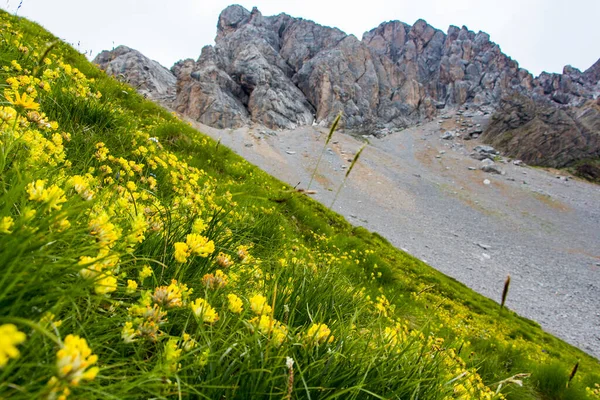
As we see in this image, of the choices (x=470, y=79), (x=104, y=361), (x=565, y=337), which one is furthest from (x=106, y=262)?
(x=470, y=79)

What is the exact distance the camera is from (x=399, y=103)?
158000 millimetres

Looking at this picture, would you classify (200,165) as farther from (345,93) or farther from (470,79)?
(470,79)

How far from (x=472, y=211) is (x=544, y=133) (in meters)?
68.6

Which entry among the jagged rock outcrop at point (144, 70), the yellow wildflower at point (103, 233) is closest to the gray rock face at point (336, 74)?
the jagged rock outcrop at point (144, 70)

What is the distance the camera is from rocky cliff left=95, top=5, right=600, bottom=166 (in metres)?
119

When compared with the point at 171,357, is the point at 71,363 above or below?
above

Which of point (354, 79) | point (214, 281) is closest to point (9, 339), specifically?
point (214, 281)

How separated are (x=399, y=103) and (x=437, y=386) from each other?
168 meters

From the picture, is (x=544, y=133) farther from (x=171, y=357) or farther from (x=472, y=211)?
A: (x=171, y=357)

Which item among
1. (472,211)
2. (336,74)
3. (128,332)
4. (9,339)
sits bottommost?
(128,332)

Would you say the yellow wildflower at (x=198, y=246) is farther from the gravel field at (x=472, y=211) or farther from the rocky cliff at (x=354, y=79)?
the rocky cliff at (x=354, y=79)

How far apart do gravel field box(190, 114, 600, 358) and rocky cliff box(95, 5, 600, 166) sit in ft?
40.3

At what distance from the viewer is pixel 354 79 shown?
145 metres

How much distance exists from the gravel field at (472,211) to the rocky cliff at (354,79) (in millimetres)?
12285
